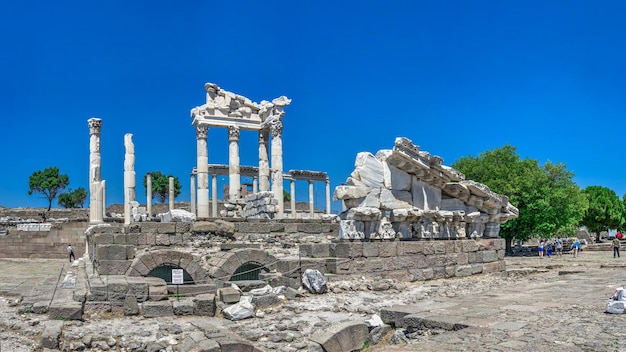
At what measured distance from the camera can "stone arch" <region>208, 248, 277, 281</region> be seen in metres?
11.9

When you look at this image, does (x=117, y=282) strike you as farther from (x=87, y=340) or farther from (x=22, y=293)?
(x=22, y=293)

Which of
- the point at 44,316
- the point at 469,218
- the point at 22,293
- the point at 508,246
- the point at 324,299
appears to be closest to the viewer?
the point at 44,316

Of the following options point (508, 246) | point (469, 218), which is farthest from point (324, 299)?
point (508, 246)

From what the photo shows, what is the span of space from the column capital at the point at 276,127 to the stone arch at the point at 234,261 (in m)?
15.3

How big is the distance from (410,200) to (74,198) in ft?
193

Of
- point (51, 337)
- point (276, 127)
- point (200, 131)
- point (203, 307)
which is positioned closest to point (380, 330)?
point (203, 307)

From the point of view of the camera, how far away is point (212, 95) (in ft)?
90.7

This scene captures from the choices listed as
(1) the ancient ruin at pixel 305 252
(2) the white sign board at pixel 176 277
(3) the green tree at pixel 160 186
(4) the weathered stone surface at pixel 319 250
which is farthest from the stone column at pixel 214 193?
(3) the green tree at pixel 160 186

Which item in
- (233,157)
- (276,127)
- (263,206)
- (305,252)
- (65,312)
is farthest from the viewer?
(233,157)

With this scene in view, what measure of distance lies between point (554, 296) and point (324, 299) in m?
4.00

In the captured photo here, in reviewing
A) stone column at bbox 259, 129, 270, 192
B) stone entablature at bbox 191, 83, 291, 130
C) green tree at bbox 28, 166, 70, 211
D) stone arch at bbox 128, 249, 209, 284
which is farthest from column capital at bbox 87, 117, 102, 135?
green tree at bbox 28, 166, 70, 211

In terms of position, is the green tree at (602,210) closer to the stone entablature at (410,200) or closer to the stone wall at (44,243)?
the stone entablature at (410,200)

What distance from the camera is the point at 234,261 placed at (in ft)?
39.4

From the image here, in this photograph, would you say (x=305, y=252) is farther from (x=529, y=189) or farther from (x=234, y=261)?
(x=529, y=189)
